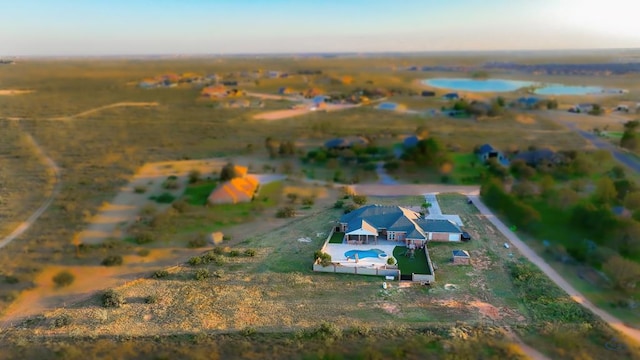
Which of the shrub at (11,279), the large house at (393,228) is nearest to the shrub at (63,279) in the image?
the shrub at (11,279)

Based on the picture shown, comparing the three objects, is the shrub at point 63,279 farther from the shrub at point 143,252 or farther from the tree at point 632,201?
the tree at point 632,201

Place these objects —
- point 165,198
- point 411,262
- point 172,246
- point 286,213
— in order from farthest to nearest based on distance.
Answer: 1. point 165,198
2. point 286,213
3. point 172,246
4. point 411,262

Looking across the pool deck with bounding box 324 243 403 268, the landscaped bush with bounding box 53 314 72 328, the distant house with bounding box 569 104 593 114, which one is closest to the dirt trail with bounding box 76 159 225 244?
the landscaped bush with bounding box 53 314 72 328

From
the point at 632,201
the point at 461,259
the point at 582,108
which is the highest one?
the point at 582,108

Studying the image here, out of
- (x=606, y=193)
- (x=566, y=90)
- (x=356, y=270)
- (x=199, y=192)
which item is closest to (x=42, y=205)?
(x=199, y=192)

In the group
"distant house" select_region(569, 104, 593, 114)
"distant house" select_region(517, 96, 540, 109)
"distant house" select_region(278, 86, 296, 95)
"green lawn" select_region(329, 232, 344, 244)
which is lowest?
"green lawn" select_region(329, 232, 344, 244)

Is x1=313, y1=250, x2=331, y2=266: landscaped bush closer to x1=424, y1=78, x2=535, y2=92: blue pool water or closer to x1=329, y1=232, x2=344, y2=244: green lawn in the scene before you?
x1=329, y1=232, x2=344, y2=244: green lawn

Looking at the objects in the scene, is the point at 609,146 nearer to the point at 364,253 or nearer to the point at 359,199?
the point at 359,199
